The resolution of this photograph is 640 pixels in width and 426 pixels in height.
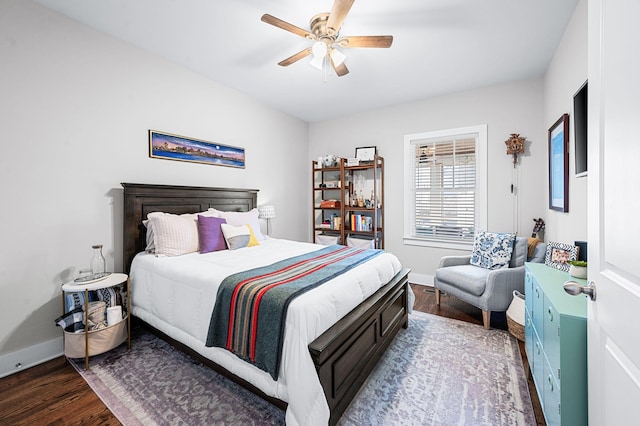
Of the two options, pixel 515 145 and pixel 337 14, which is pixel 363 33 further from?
pixel 515 145

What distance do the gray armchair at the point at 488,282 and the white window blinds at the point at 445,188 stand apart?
0.88 metres

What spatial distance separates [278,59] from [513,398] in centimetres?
349

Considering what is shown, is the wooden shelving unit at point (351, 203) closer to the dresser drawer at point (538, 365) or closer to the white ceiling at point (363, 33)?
the white ceiling at point (363, 33)

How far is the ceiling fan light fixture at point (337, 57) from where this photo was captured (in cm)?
232

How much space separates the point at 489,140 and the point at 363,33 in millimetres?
2220

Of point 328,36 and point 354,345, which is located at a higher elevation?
point 328,36

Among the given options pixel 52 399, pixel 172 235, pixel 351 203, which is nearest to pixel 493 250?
pixel 351 203

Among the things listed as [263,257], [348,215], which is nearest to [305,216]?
[348,215]

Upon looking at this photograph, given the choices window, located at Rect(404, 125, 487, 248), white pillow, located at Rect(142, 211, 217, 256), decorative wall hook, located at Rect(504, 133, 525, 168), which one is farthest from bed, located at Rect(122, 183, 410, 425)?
decorative wall hook, located at Rect(504, 133, 525, 168)

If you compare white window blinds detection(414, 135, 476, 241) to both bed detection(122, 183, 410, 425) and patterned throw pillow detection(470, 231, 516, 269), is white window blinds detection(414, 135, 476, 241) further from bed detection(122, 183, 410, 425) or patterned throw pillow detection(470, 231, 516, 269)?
bed detection(122, 183, 410, 425)

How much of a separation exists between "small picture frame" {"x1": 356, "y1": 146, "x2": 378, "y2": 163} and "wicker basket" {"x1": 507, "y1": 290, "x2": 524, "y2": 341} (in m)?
2.60

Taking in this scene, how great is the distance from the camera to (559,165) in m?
2.48

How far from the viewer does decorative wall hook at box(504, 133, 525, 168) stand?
126 inches

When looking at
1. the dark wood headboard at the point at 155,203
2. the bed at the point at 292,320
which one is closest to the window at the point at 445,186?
the bed at the point at 292,320
